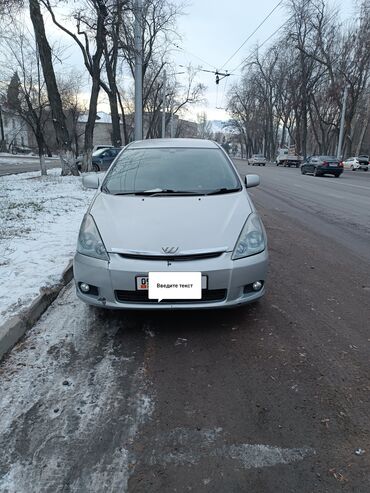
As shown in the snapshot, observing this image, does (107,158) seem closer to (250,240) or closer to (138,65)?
(138,65)

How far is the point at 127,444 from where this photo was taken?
2270 millimetres

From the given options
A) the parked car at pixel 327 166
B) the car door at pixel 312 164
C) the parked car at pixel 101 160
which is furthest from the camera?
the car door at pixel 312 164

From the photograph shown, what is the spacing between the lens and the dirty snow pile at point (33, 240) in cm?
414

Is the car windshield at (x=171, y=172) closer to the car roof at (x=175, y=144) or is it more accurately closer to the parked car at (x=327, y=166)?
the car roof at (x=175, y=144)

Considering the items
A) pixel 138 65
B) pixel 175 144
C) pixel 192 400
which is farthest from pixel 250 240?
pixel 138 65

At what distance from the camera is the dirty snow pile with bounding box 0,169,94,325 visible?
4.14 m

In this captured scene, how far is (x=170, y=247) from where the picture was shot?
327cm

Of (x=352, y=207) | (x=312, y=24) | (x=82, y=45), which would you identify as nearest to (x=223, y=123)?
(x=312, y=24)

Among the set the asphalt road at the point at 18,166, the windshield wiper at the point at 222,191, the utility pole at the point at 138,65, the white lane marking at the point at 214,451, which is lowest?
the asphalt road at the point at 18,166

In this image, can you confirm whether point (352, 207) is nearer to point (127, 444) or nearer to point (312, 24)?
point (127, 444)

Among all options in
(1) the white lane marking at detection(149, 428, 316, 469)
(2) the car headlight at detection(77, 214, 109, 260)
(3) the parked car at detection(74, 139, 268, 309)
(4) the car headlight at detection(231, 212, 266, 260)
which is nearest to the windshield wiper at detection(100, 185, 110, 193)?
(3) the parked car at detection(74, 139, 268, 309)

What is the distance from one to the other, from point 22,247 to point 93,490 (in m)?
4.23

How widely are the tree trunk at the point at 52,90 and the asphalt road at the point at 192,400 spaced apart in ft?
45.4

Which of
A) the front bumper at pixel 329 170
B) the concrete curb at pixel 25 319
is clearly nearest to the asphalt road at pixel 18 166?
the concrete curb at pixel 25 319
